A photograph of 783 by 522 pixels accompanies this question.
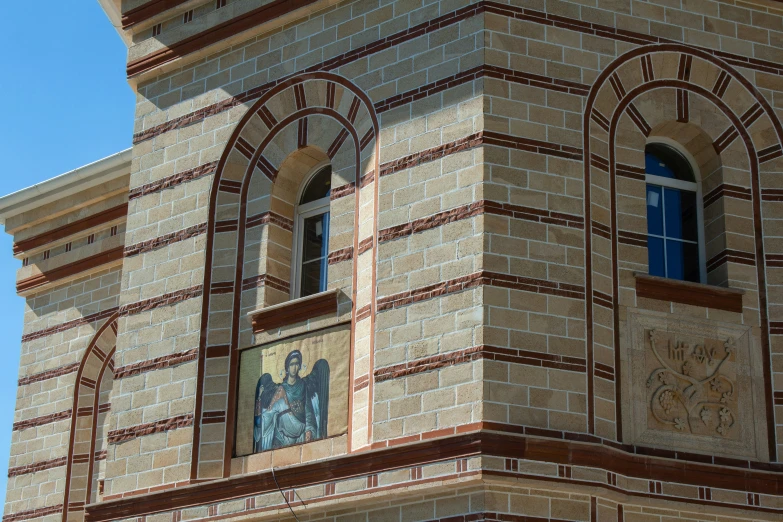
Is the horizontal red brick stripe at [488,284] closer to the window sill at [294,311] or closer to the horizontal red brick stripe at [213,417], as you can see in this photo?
the window sill at [294,311]

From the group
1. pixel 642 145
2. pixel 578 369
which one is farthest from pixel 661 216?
pixel 578 369

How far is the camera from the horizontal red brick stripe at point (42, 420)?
63.1ft

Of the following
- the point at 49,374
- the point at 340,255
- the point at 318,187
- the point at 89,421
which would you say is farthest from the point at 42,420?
the point at 340,255

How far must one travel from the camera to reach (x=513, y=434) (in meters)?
12.5

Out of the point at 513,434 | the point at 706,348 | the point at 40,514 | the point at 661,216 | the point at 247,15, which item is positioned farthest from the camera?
the point at 40,514

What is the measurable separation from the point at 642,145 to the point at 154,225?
18.7 feet

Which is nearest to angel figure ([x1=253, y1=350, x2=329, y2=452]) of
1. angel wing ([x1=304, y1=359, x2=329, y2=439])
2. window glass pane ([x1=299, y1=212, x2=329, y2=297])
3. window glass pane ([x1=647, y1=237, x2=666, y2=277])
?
angel wing ([x1=304, y1=359, x2=329, y2=439])

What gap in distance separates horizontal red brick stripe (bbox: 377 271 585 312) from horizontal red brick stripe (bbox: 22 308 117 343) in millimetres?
6843

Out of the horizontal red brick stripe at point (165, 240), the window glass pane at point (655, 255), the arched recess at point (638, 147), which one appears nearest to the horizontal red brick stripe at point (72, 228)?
the horizontal red brick stripe at point (165, 240)

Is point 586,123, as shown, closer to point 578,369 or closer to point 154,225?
point 578,369

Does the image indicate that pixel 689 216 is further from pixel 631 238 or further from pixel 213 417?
pixel 213 417

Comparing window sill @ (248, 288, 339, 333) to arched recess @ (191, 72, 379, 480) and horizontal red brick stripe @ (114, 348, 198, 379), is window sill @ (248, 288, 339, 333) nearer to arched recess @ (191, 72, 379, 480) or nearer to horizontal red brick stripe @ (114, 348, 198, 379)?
arched recess @ (191, 72, 379, 480)

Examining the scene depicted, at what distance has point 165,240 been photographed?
52.2 feet

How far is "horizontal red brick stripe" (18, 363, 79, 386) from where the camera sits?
19.4m
